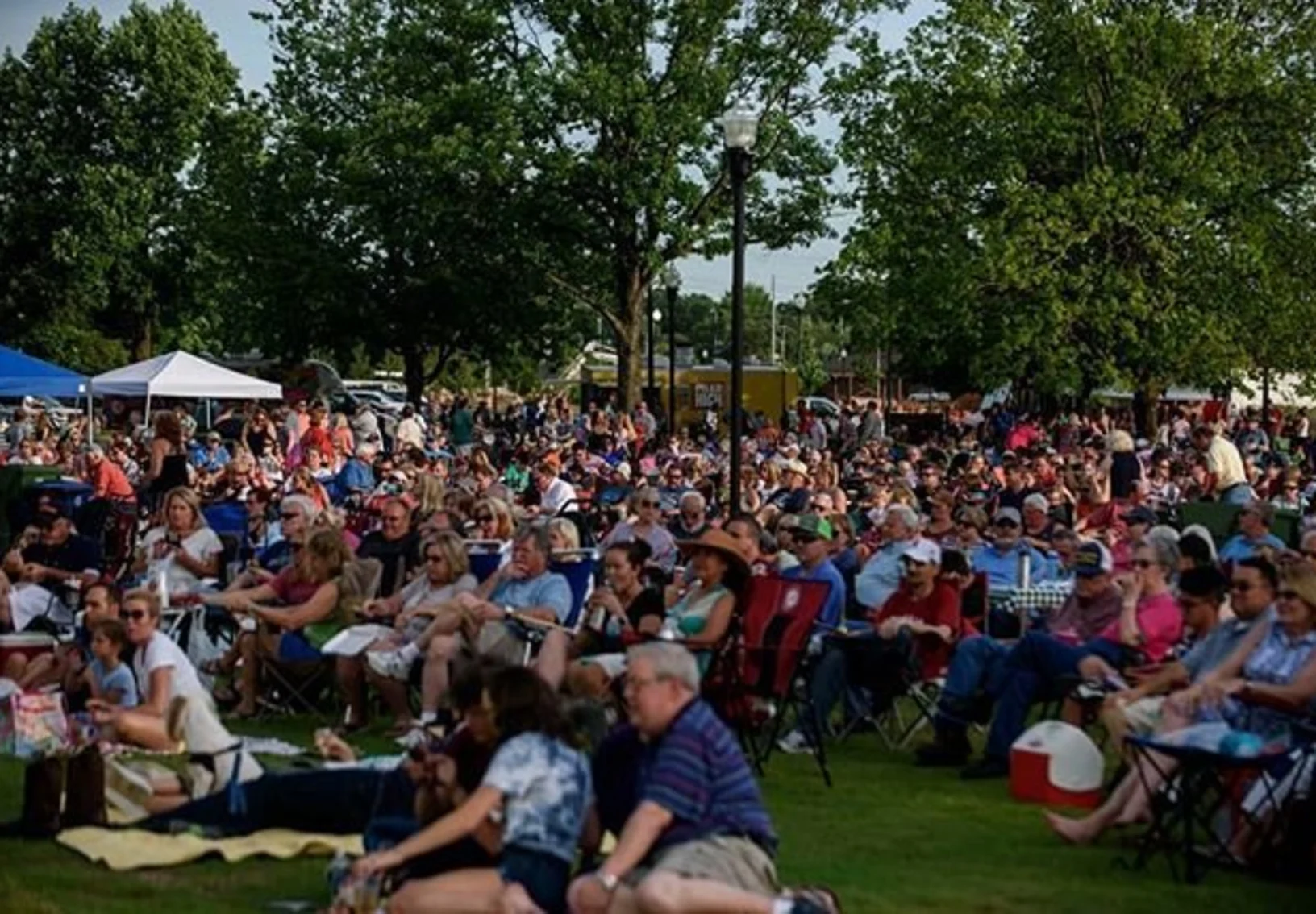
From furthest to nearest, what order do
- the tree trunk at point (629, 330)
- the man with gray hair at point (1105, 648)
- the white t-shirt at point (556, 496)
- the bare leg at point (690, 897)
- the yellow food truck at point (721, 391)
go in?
the yellow food truck at point (721, 391)
the tree trunk at point (629, 330)
the white t-shirt at point (556, 496)
the man with gray hair at point (1105, 648)
the bare leg at point (690, 897)

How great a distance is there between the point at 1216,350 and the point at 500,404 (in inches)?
1370

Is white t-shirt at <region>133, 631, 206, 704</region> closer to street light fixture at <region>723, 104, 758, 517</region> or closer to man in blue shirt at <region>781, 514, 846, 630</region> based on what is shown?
man in blue shirt at <region>781, 514, 846, 630</region>

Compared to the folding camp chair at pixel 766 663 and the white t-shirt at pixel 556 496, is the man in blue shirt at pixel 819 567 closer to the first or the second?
the folding camp chair at pixel 766 663

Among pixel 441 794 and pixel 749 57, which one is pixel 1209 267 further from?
pixel 441 794

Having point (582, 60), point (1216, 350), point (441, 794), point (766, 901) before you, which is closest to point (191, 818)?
point (441, 794)

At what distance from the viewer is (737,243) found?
16.0 meters

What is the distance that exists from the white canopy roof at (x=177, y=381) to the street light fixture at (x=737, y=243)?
44.6ft

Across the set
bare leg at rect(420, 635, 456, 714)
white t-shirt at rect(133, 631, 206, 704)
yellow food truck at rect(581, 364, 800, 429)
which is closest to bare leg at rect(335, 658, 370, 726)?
bare leg at rect(420, 635, 456, 714)

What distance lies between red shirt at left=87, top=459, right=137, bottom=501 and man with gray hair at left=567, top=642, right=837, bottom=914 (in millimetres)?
14033

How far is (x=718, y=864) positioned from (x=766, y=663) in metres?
→ 4.04

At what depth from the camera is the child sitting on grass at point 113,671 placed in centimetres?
920

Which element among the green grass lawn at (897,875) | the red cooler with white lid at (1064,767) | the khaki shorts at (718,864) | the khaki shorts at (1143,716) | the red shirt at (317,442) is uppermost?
the red shirt at (317,442)

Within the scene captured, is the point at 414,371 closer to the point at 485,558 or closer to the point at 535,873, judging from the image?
the point at 485,558

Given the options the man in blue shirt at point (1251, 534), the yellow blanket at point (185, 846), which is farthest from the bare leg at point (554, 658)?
the man in blue shirt at point (1251, 534)
